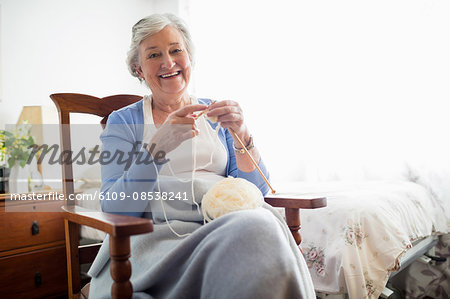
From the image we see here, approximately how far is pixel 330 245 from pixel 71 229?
2.64 ft

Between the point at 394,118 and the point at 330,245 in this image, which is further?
the point at 394,118

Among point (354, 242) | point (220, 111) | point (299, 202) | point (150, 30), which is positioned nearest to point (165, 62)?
point (150, 30)

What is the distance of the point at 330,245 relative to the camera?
1075 millimetres

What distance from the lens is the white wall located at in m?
2.25

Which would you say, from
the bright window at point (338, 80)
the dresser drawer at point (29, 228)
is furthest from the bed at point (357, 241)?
the dresser drawer at point (29, 228)

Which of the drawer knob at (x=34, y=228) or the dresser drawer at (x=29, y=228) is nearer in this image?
the dresser drawer at (x=29, y=228)

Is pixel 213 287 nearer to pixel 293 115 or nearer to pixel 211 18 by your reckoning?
pixel 293 115

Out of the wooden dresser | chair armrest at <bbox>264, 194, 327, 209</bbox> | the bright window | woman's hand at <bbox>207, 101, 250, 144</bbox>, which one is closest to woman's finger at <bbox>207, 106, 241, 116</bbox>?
woman's hand at <bbox>207, 101, 250, 144</bbox>

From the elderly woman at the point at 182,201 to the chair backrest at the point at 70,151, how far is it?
0.15 metres

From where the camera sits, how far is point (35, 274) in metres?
1.69

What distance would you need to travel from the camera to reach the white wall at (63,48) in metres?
2.25

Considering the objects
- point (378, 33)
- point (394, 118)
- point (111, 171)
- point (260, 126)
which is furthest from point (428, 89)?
point (111, 171)

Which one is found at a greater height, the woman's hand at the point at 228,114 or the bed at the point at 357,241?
the woman's hand at the point at 228,114

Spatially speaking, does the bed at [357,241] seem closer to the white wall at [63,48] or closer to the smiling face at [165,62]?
the smiling face at [165,62]
